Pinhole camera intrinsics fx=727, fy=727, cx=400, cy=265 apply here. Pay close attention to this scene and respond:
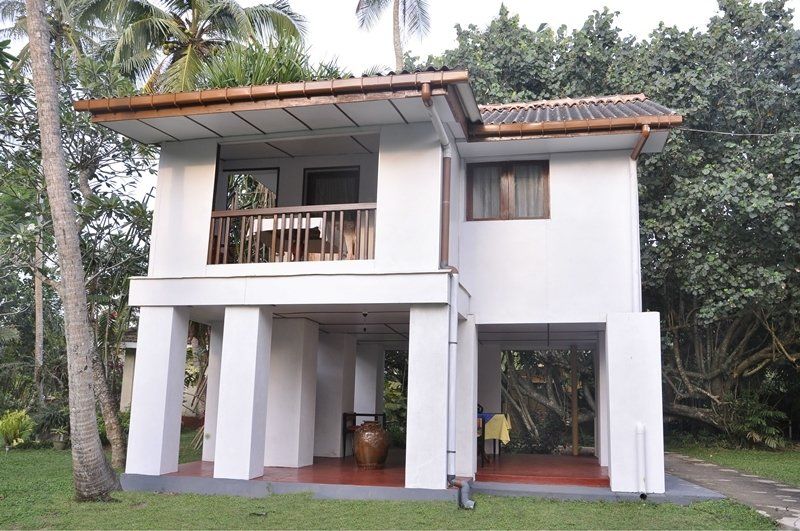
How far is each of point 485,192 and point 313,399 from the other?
420cm

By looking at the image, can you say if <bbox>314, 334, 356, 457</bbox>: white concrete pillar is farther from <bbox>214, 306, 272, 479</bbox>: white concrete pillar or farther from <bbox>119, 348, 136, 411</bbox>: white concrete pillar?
<bbox>119, 348, 136, 411</bbox>: white concrete pillar

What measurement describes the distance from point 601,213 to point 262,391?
5.20 meters

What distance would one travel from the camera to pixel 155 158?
13820 millimetres

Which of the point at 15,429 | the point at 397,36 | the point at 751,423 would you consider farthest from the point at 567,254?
the point at 15,429

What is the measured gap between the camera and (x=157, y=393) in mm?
9516

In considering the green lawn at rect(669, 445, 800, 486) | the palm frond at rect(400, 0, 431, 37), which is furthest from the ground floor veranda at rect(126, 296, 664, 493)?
the palm frond at rect(400, 0, 431, 37)

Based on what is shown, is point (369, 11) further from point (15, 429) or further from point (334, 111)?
point (15, 429)

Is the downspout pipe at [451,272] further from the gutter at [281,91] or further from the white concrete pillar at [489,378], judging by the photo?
the white concrete pillar at [489,378]

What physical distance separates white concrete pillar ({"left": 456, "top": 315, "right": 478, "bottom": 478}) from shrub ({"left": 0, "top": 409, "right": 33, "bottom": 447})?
35.5 ft

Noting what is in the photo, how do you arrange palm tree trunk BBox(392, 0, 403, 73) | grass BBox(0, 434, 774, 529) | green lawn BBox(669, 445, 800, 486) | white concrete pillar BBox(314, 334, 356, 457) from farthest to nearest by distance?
palm tree trunk BBox(392, 0, 403, 73) → white concrete pillar BBox(314, 334, 356, 457) → green lawn BBox(669, 445, 800, 486) → grass BBox(0, 434, 774, 529)

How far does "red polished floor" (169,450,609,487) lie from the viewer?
9.50 m

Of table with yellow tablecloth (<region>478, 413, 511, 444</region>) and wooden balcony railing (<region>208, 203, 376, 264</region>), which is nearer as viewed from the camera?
wooden balcony railing (<region>208, 203, 376, 264</region>)

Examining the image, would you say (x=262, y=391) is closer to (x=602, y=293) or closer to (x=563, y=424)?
(x=602, y=293)

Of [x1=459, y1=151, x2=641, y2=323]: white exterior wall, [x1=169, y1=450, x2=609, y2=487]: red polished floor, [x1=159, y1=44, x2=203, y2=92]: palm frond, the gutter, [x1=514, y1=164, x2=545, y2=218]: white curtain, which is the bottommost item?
[x1=169, y1=450, x2=609, y2=487]: red polished floor
